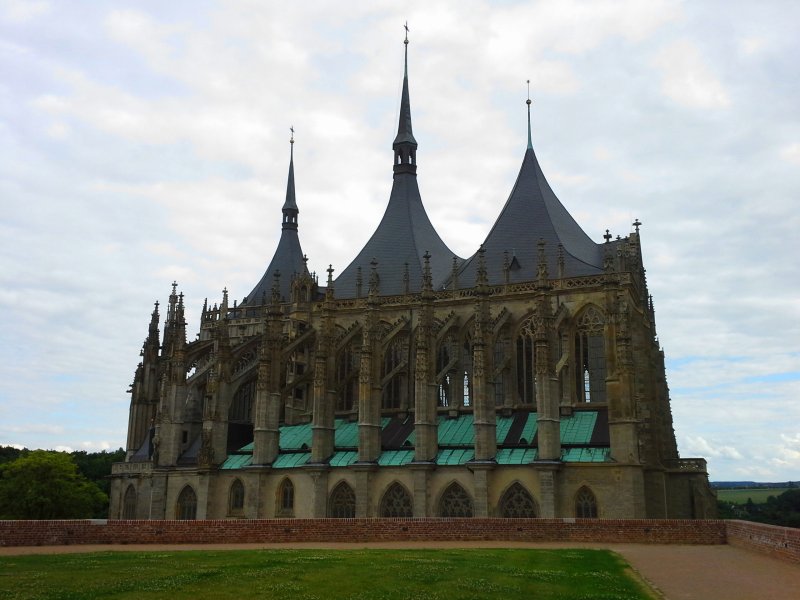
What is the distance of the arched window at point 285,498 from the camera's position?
43938 millimetres

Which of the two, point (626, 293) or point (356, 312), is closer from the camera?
point (626, 293)

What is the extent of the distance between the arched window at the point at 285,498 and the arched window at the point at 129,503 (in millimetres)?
12291

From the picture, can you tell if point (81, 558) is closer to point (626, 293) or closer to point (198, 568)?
point (198, 568)

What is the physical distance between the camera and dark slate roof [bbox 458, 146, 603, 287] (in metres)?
48.3

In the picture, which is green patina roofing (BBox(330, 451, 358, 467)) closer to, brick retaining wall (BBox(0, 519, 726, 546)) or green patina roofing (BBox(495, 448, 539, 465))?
green patina roofing (BBox(495, 448, 539, 465))

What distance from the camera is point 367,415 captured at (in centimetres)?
4266

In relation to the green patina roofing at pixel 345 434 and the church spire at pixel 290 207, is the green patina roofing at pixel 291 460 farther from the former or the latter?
the church spire at pixel 290 207

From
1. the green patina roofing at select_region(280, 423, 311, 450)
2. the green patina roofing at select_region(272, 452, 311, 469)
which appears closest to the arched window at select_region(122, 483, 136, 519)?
the green patina roofing at select_region(280, 423, 311, 450)

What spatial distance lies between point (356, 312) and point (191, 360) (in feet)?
36.4

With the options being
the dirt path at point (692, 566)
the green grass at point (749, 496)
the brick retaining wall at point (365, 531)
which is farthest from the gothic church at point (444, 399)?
the green grass at point (749, 496)

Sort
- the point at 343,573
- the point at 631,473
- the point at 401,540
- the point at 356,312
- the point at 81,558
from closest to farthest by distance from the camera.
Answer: the point at 343,573
the point at 81,558
the point at 401,540
the point at 631,473
the point at 356,312

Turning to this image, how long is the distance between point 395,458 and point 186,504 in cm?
1344

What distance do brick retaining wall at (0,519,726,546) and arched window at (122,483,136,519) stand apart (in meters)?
26.2

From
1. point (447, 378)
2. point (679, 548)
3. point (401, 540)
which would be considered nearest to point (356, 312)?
point (447, 378)
